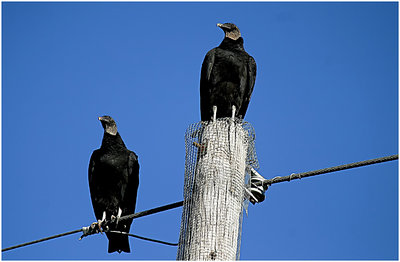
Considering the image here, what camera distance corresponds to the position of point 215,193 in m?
3.28

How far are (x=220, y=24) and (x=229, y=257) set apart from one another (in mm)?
4231

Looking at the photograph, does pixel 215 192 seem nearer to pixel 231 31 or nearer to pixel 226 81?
pixel 226 81

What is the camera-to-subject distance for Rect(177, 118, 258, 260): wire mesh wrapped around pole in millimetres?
3156

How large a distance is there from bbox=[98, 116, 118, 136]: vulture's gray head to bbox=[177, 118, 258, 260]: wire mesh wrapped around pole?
3.01 meters

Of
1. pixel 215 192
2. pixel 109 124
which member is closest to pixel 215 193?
pixel 215 192

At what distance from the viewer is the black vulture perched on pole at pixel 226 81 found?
5.71 metres

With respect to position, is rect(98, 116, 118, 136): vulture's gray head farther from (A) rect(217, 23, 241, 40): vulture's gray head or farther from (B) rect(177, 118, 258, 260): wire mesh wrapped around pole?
(B) rect(177, 118, 258, 260): wire mesh wrapped around pole

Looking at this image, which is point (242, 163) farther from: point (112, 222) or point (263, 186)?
point (112, 222)

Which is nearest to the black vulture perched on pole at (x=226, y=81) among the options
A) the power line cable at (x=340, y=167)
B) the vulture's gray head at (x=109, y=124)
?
the vulture's gray head at (x=109, y=124)

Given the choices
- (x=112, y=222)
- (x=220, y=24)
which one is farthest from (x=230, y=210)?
(x=220, y=24)

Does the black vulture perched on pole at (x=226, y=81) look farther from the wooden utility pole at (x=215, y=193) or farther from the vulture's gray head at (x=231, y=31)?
the wooden utility pole at (x=215, y=193)

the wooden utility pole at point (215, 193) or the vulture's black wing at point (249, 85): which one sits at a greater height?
the vulture's black wing at point (249, 85)

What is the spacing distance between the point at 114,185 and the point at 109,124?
0.78m

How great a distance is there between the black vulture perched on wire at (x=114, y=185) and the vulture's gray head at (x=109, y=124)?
0.17 metres
